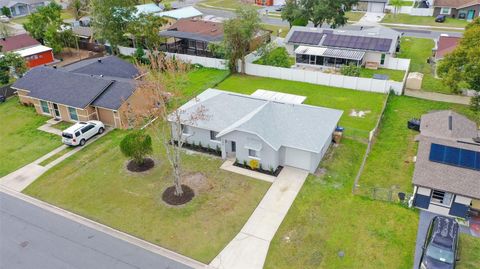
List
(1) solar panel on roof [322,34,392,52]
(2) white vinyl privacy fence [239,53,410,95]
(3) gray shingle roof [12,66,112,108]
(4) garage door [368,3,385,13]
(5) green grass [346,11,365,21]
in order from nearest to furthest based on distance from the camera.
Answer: (3) gray shingle roof [12,66,112,108] → (2) white vinyl privacy fence [239,53,410,95] → (1) solar panel on roof [322,34,392,52] → (5) green grass [346,11,365,21] → (4) garage door [368,3,385,13]

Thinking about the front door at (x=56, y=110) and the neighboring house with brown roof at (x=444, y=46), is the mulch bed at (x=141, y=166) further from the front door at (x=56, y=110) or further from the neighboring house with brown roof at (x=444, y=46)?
the neighboring house with brown roof at (x=444, y=46)

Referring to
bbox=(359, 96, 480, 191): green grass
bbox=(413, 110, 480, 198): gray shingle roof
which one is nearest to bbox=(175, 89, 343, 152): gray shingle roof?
bbox=(359, 96, 480, 191): green grass

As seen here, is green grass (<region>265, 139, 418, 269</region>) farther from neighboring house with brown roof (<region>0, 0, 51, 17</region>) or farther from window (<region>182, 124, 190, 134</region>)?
neighboring house with brown roof (<region>0, 0, 51, 17</region>)

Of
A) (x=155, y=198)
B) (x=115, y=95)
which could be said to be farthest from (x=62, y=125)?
(x=155, y=198)

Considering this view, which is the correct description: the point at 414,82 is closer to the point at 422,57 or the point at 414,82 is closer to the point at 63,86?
the point at 422,57

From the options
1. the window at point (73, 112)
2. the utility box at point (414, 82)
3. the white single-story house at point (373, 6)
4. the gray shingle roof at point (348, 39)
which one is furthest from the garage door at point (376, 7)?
the window at point (73, 112)

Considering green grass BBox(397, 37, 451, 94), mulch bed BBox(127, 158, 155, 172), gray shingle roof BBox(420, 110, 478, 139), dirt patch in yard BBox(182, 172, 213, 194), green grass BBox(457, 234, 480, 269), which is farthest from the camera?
green grass BBox(397, 37, 451, 94)
